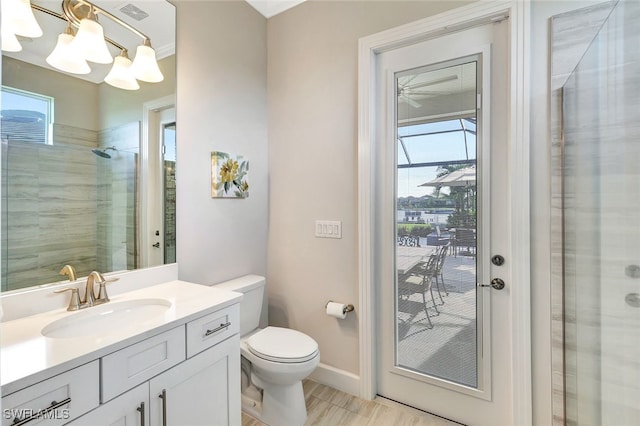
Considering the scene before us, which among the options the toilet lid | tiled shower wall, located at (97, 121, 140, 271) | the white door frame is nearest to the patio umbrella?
the white door frame

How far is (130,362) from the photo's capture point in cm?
106

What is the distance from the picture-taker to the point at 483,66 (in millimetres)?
1677

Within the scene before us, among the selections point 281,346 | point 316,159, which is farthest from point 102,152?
point 281,346

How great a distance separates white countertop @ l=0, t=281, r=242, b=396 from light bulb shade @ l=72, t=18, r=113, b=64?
107cm

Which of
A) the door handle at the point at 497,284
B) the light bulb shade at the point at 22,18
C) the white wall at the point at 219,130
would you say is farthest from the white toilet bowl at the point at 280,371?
the light bulb shade at the point at 22,18

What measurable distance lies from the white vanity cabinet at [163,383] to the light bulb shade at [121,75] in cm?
115

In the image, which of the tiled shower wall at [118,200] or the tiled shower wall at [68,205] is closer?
the tiled shower wall at [68,205]

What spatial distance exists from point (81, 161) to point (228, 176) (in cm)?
79

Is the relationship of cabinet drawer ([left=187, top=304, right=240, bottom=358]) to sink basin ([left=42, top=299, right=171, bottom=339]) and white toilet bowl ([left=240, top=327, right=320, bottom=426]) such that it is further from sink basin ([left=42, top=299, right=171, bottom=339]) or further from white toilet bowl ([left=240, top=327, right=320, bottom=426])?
white toilet bowl ([left=240, top=327, right=320, bottom=426])

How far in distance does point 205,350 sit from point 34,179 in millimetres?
944

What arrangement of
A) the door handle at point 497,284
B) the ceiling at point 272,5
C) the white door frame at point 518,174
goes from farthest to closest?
the ceiling at point 272,5 → the door handle at point 497,284 → the white door frame at point 518,174

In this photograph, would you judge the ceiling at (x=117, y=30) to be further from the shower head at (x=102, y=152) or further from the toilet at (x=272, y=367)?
the toilet at (x=272, y=367)

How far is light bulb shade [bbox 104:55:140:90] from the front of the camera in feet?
4.95

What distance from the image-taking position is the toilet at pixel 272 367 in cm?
166
